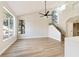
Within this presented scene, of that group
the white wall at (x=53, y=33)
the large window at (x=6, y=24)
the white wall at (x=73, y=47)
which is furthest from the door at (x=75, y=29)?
the white wall at (x=73, y=47)

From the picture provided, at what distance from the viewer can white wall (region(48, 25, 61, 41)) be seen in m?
13.3

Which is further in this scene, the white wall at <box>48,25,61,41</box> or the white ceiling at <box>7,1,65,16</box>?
the white wall at <box>48,25,61,41</box>

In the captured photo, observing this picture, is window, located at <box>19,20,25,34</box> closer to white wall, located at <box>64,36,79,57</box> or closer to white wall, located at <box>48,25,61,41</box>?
white wall, located at <box>48,25,61,41</box>

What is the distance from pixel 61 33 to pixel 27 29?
3.91 metres

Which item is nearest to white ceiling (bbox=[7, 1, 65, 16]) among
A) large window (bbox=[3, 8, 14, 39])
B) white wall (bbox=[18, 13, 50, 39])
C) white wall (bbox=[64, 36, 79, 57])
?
large window (bbox=[3, 8, 14, 39])

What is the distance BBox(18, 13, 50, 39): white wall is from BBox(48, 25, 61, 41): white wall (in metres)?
0.63

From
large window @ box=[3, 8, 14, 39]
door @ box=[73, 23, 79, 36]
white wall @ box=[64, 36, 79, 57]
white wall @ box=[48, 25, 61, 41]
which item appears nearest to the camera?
white wall @ box=[64, 36, 79, 57]

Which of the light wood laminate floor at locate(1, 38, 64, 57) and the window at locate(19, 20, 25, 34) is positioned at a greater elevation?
the window at locate(19, 20, 25, 34)

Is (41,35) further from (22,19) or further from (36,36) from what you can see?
(22,19)

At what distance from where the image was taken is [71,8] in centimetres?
1328

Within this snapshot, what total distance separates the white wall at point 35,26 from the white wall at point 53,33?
0.63 metres

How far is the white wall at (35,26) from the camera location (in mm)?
15430

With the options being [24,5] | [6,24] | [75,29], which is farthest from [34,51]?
[75,29]

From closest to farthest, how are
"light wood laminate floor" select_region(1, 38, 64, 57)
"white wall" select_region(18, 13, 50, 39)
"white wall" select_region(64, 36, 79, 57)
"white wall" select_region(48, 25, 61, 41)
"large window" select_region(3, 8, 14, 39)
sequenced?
"white wall" select_region(64, 36, 79, 57) < "light wood laminate floor" select_region(1, 38, 64, 57) < "large window" select_region(3, 8, 14, 39) < "white wall" select_region(48, 25, 61, 41) < "white wall" select_region(18, 13, 50, 39)
